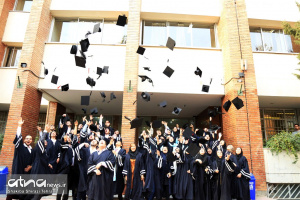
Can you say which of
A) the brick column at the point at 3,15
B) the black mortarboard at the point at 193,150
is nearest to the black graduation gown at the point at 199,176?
the black mortarboard at the point at 193,150

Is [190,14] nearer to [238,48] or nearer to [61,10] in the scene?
[238,48]

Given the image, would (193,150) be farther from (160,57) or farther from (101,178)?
(160,57)

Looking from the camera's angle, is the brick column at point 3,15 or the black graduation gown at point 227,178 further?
the brick column at point 3,15

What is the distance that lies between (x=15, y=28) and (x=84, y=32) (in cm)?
414

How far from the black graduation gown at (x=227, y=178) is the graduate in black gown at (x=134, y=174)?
2458 mm

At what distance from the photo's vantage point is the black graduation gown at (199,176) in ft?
21.9

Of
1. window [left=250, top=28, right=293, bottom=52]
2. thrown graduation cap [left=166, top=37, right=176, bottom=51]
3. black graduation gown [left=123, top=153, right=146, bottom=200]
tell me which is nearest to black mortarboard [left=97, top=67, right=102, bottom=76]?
thrown graduation cap [left=166, top=37, right=176, bottom=51]

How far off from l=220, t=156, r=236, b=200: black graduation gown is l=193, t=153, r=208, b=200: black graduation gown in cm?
57

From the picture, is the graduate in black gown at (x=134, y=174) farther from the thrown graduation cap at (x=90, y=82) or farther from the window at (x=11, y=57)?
the window at (x=11, y=57)

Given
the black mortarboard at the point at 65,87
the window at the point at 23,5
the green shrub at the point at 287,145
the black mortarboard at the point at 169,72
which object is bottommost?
the green shrub at the point at 287,145

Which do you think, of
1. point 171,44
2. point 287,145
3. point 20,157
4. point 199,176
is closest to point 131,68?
point 171,44

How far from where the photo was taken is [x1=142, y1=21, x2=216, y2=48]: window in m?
10.4

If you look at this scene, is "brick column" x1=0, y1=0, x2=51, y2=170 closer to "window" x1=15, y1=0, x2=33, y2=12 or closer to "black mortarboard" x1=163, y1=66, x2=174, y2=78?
"window" x1=15, y1=0, x2=33, y2=12

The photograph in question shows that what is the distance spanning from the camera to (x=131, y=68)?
9.34 metres
